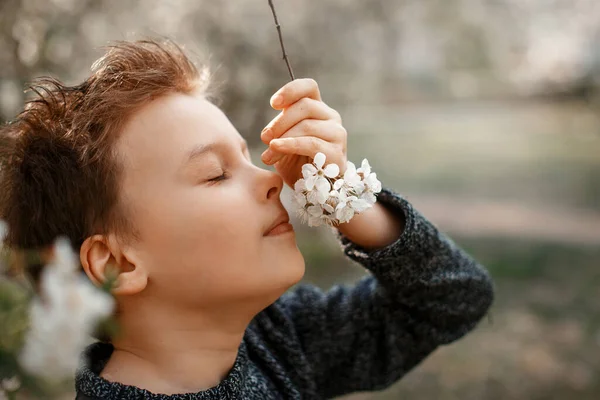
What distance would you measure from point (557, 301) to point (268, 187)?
143 inches

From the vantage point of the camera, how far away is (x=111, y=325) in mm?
741

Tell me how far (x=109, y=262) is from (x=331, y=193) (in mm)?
443

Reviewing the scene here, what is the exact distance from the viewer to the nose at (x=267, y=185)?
1258 mm

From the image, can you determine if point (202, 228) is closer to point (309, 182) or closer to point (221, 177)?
point (221, 177)

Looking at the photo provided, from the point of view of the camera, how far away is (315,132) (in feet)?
4.08

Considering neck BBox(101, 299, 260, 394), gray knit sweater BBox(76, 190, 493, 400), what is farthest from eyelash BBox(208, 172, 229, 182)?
gray knit sweater BBox(76, 190, 493, 400)

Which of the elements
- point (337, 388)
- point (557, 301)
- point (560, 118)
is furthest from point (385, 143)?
point (337, 388)

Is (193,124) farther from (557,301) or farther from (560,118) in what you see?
(560,118)

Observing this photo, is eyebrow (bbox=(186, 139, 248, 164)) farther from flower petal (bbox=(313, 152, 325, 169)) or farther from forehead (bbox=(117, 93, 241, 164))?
flower petal (bbox=(313, 152, 325, 169))

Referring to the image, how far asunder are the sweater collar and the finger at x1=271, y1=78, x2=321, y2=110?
53 cm

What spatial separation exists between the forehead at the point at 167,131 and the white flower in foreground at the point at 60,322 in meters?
0.45

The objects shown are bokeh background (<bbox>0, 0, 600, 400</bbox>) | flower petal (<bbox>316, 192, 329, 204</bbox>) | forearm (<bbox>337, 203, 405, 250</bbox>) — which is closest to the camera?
flower petal (<bbox>316, 192, 329, 204</bbox>)

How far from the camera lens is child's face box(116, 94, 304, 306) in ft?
3.98

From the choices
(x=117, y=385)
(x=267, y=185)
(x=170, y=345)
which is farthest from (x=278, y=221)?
(x=117, y=385)
